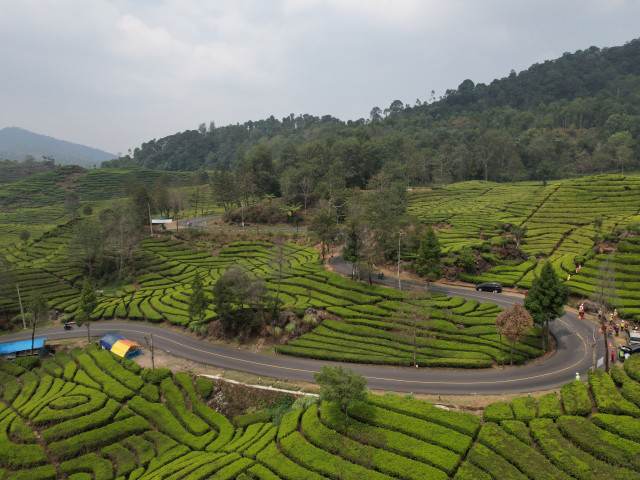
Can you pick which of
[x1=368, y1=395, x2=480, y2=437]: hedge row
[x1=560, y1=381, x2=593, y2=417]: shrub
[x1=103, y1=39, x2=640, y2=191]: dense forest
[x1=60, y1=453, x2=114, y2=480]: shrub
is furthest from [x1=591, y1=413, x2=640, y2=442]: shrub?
[x1=103, y1=39, x2=640, y2=191]: dense forest

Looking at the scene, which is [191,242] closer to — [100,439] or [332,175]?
[332,175]

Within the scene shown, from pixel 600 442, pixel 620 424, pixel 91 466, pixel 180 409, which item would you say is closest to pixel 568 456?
pixel 600 442

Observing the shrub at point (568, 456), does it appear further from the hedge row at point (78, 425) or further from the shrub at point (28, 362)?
the shrub at point (28, 362)

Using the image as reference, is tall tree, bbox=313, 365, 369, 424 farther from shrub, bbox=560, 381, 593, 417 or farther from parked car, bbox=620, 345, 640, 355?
parked car, bbox=620, 345, 640, 355

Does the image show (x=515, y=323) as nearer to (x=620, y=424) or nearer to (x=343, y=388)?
(x=620, y=424)

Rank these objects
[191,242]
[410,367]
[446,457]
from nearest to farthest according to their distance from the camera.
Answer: [446,457]
[410,367]
[191,242]

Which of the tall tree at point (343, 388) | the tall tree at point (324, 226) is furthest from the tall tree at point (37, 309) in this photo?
the tall tree at point (343, 388)

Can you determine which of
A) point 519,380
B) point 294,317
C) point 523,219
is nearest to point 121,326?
point 294,317
